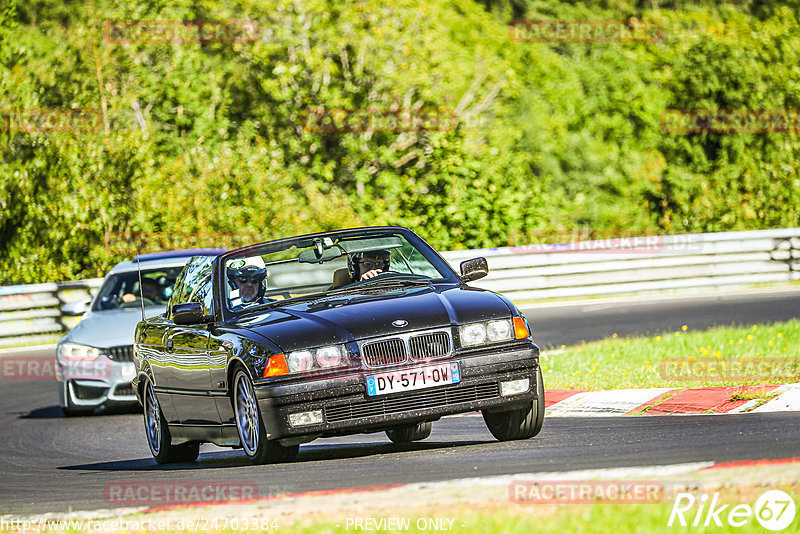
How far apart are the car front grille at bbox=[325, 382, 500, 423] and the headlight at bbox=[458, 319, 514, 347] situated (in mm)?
272

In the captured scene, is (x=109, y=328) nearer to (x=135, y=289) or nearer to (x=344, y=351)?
(x=135, y=289)

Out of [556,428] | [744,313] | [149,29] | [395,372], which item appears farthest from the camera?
[149,29]

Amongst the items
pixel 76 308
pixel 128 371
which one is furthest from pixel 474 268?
pixel 76 308

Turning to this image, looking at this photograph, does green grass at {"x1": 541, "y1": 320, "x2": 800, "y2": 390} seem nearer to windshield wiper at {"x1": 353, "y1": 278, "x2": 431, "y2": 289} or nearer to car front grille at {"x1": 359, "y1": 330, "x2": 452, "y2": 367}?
windshield wiper at {"x1": 353, "y1": 278, "x2": 431, "y2": 289}

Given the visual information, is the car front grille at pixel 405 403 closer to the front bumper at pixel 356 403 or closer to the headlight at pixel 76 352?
the front bumper at pixel 356 403

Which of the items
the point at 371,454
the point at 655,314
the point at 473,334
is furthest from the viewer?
the point at 655,314

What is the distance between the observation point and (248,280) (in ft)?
28.0

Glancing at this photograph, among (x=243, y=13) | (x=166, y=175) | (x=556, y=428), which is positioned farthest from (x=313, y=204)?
(x=556, y=428)

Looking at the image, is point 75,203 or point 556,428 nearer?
point 556,428

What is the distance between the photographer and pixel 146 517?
585 centimetres

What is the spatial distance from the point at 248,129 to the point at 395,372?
24.1 m

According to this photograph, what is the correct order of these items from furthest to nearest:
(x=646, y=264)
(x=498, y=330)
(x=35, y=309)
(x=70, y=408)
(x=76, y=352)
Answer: (x=646, y=264), (x=35, y=309), (x=70, y=408), (x=76, y=352), (x=498, y=330)

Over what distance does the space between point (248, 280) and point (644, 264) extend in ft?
45.6

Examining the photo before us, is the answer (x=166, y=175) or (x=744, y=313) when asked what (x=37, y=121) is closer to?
(x=166, y=175)
